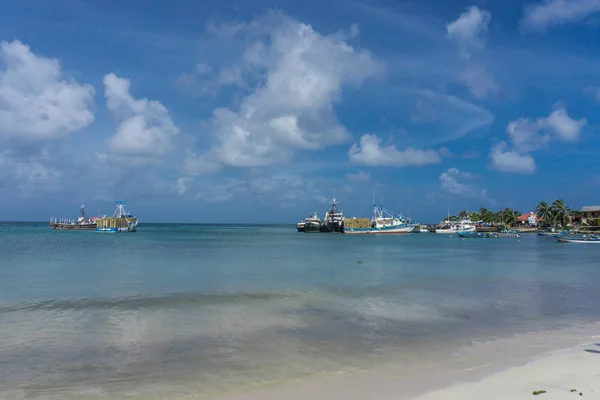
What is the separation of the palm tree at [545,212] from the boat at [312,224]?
198 ft

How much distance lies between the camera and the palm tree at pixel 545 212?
384ft

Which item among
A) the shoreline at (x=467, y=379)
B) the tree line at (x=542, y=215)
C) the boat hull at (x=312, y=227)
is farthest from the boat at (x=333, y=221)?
the shoreline at (x=467, y=379)

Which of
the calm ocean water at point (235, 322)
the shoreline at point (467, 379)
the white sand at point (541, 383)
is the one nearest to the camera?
the white sand at point (541, 383)

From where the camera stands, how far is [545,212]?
118m

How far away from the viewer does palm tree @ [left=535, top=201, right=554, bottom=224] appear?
4609 inches

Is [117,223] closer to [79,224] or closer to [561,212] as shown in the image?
[79,224]

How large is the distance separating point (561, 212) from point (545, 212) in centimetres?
707

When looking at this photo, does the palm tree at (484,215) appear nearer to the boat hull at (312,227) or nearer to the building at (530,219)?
the building at (530,219)

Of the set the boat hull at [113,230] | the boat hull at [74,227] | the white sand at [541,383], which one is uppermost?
the boat hull at [74,227]

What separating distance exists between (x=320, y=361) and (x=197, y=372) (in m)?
2.82

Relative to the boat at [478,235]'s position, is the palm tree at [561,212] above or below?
above

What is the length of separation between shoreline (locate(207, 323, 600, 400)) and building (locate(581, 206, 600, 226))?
105 meters

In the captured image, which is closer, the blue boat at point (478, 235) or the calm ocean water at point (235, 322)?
the calm ocean water at point (235, 322)

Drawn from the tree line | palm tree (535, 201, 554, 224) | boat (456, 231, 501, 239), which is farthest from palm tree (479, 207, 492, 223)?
boat (456, 231, 501, 239)
